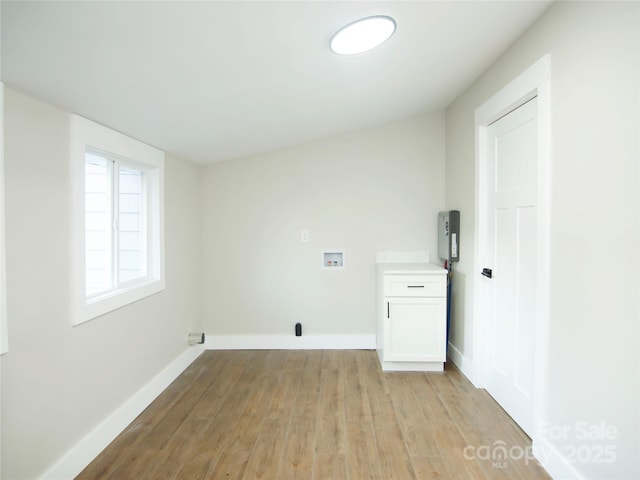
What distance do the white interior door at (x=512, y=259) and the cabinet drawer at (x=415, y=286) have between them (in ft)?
1.30

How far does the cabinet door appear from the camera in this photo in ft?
9.94

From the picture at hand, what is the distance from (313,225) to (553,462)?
260 cm

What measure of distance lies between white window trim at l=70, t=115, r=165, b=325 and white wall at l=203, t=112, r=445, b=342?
954mm

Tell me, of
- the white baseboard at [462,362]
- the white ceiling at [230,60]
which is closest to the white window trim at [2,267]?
the white ceiling at [230,60]

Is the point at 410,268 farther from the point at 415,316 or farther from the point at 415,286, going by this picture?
the point at 415,316

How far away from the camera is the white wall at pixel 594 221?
4.42 ft

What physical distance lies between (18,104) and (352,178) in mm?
2681

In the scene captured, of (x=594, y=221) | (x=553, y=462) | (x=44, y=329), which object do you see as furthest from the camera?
(x=553, y=462)

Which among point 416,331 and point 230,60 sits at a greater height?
point 230,60

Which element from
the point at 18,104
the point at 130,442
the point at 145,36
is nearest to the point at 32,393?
the point at 130,442

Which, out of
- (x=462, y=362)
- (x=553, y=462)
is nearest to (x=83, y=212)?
(x=553, y=462)

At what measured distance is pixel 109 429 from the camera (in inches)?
81.7

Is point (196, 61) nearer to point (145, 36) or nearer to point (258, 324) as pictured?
point (145, 36)

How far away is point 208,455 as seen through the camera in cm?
197
